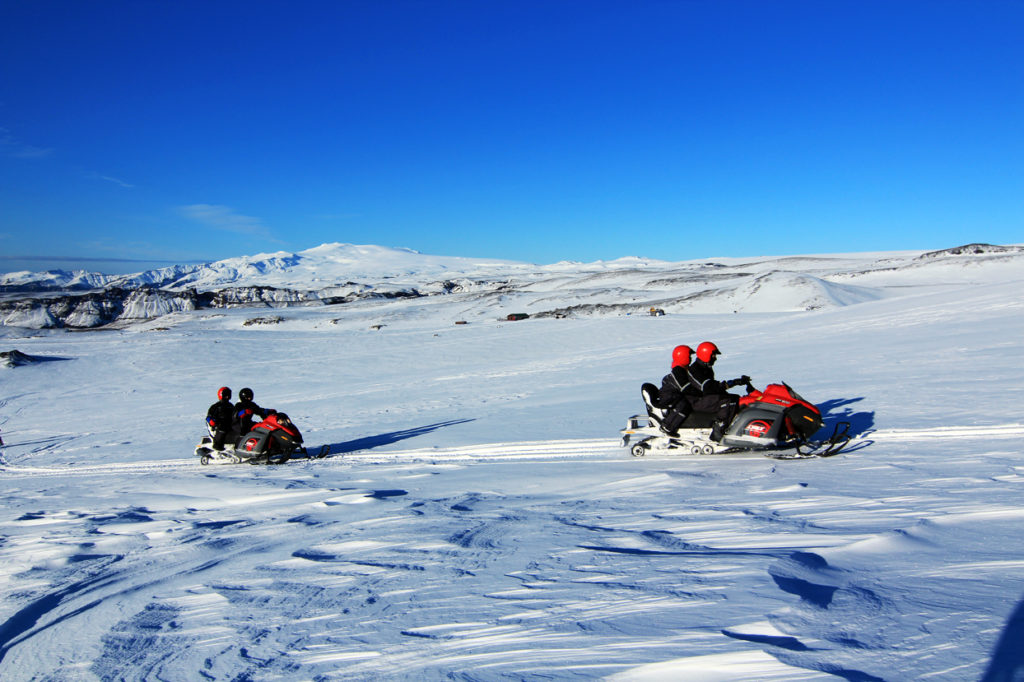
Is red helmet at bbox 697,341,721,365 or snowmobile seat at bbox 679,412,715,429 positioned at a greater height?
red helmet at bbox 697,341,721,365

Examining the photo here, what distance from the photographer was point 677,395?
8320 millimetres

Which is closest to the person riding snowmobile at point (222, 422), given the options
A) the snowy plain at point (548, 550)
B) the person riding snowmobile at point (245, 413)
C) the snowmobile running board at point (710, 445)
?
the person riding snowmobile at point (245, 413)

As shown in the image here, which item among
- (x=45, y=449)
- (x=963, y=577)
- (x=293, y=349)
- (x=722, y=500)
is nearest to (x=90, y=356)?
(x=293, y=349)

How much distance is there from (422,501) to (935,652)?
4.62 meters

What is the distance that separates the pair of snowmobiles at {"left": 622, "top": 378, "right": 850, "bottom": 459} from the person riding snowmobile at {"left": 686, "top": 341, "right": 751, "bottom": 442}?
75mm

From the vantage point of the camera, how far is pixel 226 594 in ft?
12.3

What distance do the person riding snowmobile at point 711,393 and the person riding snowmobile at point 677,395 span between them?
0.07 metres

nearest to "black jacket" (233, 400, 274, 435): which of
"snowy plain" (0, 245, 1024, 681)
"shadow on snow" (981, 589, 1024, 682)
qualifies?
"snowy plain" (0, 245, 1024, 681)

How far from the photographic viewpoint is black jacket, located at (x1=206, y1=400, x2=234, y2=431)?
11.1m

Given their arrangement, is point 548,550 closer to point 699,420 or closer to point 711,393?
point 699,420

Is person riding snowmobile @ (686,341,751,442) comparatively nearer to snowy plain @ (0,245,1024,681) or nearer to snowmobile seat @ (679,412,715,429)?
snowmobile seat @ (679,412,715,429)

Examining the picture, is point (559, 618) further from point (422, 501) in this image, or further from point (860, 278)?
point (860, 278)

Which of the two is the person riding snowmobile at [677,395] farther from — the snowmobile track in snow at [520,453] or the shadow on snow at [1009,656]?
the shadow on snow at [1009,656]

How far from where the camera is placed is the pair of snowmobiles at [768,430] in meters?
7.36
